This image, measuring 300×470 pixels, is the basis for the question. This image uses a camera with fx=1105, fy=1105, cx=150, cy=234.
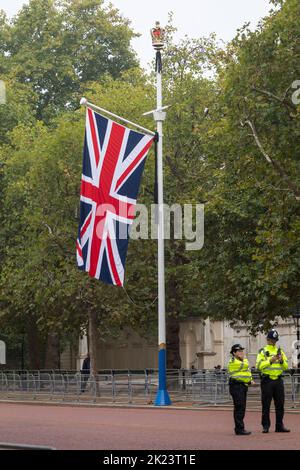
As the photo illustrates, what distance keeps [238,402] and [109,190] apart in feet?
40.1

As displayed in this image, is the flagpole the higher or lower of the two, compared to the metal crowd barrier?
higher

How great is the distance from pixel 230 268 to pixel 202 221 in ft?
7.74

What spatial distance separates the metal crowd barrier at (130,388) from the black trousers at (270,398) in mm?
9015

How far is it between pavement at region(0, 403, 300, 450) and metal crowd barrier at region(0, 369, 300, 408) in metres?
4.40

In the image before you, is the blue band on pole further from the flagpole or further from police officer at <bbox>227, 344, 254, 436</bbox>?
police officer at <bbox>227, 344, 254, 436</bbox>

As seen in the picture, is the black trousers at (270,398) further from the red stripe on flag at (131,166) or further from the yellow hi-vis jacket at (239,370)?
the red stripe on flag at (131,166)

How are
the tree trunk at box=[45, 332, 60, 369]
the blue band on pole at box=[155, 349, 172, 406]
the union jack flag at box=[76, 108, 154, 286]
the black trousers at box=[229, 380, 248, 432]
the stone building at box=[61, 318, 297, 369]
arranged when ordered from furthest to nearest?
the stone building at box=[61, 318, 297, 369], the tree trunk at box=[45, 332, 60, 369], the blue band on pole at box=[155, 349, 172, 406], the union jack flag at box=[76, 108, 154, 286], the black trousers at box=[229, 380, 248, 432]

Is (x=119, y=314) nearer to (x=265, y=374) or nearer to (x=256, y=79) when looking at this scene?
(x=256, y=79)

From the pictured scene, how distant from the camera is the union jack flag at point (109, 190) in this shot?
1236 inches

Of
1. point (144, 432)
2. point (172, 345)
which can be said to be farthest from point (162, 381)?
point (172, 345)

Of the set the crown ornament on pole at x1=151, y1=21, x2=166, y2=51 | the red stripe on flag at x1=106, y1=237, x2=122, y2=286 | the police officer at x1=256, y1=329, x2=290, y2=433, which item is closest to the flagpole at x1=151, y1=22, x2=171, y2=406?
the crown ornament on pole at x1=151, y1=21, x2=166, y2=51

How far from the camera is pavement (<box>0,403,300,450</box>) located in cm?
1742

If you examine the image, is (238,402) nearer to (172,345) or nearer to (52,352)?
(172,345)
